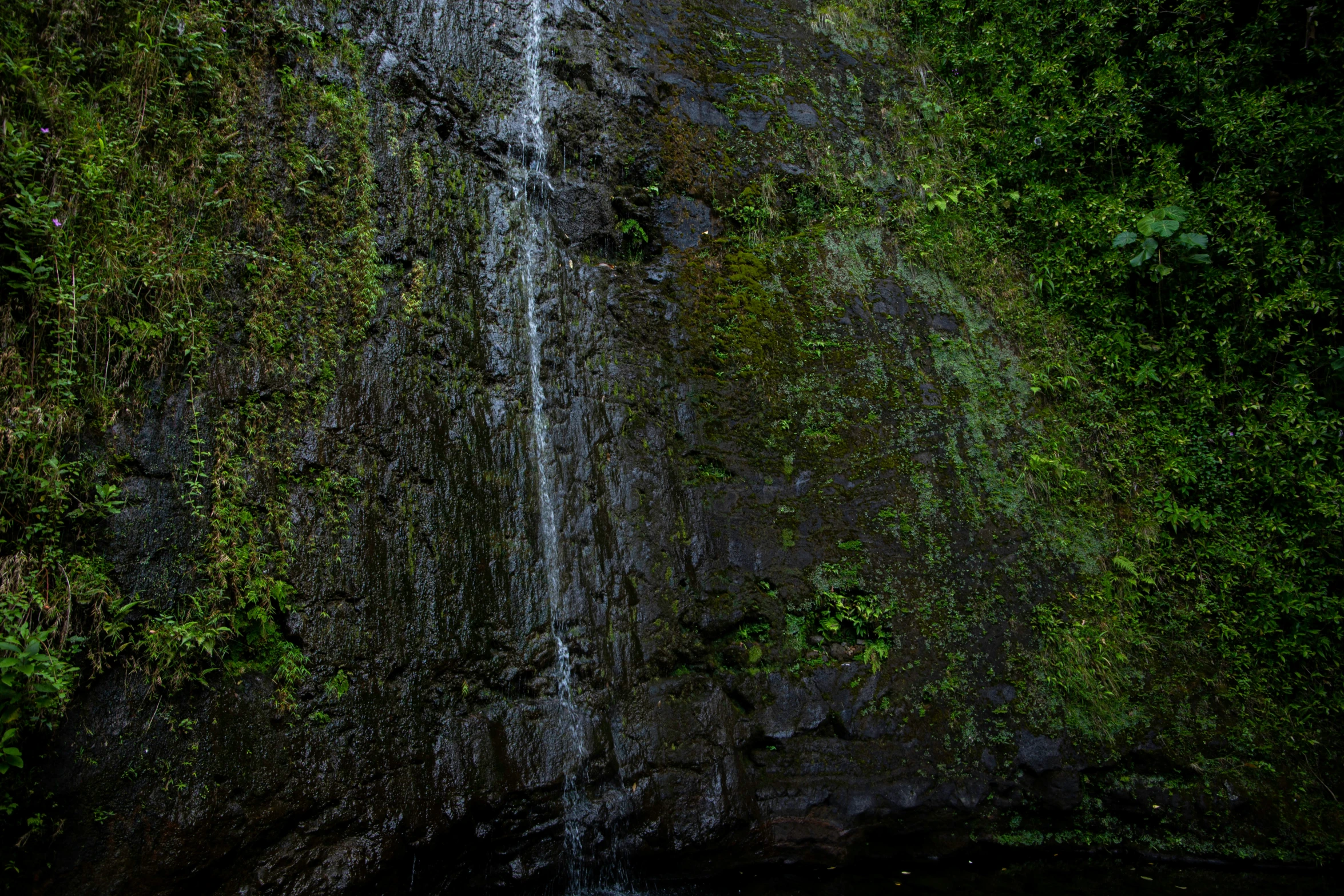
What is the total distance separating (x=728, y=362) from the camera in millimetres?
5305

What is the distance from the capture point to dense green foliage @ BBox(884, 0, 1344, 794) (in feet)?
16.1

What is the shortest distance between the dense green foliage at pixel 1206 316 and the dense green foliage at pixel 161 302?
18.3 feet

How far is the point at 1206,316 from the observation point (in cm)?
561

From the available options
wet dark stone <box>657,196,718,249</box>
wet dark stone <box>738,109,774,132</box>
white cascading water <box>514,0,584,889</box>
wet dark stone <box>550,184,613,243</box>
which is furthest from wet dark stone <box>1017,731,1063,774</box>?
wet dark stone <box>738,109,774,132</box>

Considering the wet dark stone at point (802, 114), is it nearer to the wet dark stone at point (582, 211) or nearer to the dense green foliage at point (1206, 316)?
the dense green foliage at point (1206, 316)

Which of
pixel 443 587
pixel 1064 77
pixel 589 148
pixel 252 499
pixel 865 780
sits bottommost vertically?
pixel 865 780

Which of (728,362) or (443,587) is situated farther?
(728,362)

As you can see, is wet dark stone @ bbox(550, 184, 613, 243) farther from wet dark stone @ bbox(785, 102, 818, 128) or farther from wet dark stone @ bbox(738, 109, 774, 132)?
wet dark stone @ bbox(785, 102, 818, 128)

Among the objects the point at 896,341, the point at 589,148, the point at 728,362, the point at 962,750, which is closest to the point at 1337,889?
the point at 962,750

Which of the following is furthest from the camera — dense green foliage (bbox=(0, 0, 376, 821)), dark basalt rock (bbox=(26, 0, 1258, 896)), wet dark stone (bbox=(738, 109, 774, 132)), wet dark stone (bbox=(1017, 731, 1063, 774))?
wet dark stone (bbox=(738, 109, 774, 132))

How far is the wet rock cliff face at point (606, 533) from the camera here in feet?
11.1

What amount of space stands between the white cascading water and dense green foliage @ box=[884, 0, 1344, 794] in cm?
371

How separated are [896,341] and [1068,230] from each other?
2.15 m

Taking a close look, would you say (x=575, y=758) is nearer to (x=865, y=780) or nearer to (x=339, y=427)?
(x=865, y=780)
